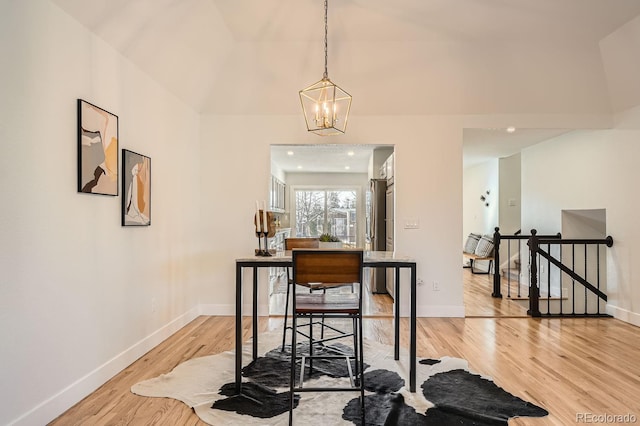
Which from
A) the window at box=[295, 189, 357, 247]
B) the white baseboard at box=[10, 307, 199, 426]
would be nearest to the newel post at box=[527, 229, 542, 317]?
the white baseboard at box=[10, 307, 199, 426]

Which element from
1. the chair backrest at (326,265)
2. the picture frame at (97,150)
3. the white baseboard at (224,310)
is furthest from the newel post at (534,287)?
the picture frame at (97,150)

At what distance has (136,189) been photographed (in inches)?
129

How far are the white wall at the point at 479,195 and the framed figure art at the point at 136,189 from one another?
6489 millimetres

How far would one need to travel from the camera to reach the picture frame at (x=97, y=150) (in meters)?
2.54

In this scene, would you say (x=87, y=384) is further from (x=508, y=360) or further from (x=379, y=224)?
(x=379, y=224)

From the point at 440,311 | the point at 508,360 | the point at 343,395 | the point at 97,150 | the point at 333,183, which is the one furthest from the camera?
the point at 333,183

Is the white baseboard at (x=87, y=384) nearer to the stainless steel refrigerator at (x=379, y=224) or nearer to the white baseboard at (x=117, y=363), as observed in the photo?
the white baseboard at (x=117, y=363)

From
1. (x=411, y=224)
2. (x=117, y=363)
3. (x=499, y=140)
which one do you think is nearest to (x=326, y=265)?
(x=117, y=363)

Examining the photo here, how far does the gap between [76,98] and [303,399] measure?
2.45 meters

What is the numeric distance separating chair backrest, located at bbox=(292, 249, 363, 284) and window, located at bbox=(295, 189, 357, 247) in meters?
8.39

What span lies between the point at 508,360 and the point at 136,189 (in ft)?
11.4

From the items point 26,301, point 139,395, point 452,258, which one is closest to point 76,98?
point 26,301

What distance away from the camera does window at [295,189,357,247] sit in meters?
10.8

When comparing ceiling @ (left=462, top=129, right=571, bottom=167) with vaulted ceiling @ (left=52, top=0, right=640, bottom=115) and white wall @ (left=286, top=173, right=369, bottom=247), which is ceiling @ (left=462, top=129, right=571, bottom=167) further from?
white wall @ (left=286, top=173, right=369, bottom=247)
